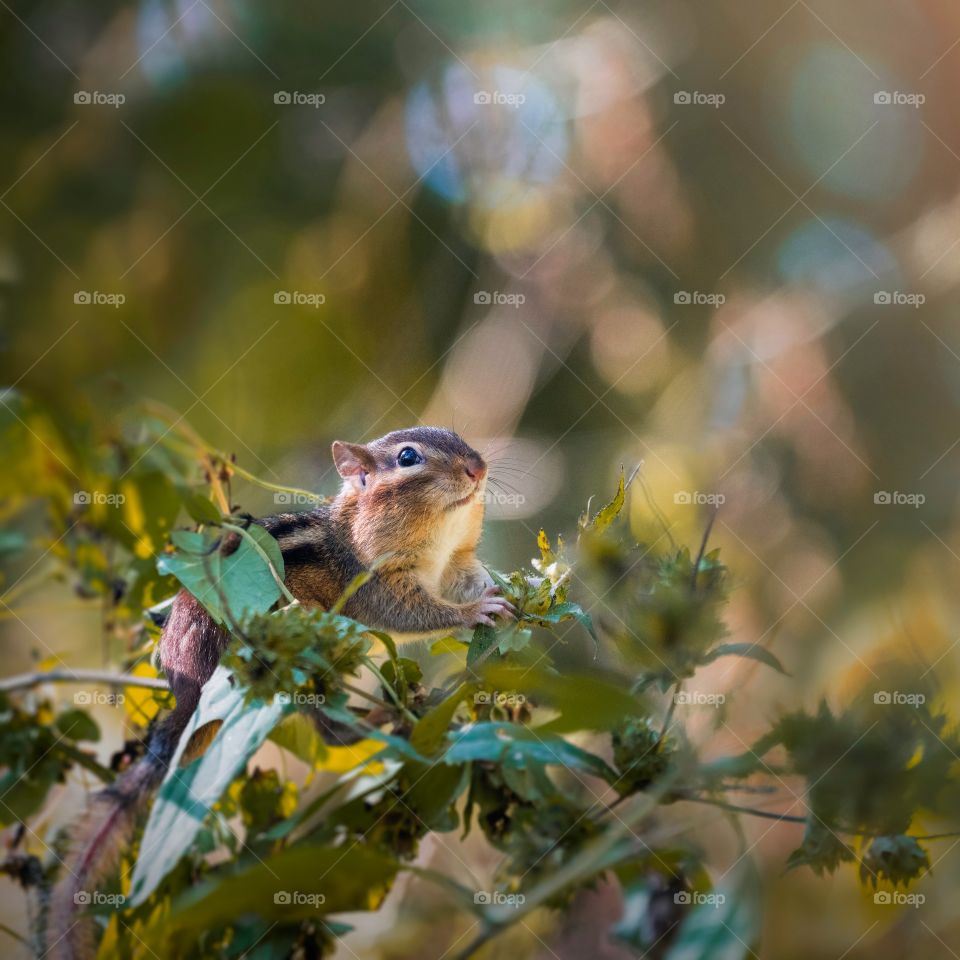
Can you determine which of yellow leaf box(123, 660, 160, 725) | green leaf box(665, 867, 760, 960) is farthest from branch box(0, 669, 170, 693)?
green leaf box(665, 867, 760, 960)

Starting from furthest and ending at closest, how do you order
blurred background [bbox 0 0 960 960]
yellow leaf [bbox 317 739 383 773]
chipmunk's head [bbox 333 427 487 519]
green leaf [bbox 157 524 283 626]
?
blurred background [bbox 0 0 960 960] < chipmunk's head [bbox 333 427 487 519] < yellow leaf [bbox 317 739 383 773] < green leaf [bbox 157 524 283 626]

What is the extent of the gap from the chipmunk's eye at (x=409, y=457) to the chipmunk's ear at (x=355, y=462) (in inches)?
3.5

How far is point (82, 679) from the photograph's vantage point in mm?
1647

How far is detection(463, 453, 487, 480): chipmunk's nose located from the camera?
212 centimetres

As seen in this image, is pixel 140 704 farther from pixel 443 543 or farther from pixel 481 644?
pixel 443 543

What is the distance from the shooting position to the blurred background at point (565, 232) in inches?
127

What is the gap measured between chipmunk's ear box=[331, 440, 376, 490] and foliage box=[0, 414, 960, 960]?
899mm

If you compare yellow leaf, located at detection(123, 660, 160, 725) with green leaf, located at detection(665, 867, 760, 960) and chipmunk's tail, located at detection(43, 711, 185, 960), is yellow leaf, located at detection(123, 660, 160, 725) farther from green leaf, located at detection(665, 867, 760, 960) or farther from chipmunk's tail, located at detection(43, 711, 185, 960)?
green leaf, located at detection(665, 867, 760, 960)

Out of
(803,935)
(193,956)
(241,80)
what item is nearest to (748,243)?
(241,80)

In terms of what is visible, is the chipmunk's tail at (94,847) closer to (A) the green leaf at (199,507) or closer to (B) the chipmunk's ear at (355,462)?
(A) the green leaf at (199,507)

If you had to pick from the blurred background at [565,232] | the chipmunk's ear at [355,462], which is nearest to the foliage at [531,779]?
the chipmunk's ear at [355,462]

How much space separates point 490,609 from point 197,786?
2.01 ft

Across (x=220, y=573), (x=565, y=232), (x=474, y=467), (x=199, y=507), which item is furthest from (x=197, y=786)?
(x=565, y=232)

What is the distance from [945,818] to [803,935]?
1.31 meters
